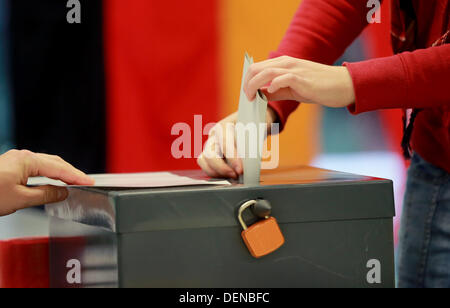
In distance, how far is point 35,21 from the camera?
1964 millimetres

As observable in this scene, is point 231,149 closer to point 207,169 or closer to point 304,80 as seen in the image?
point 207,169

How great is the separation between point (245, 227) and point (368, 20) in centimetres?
53

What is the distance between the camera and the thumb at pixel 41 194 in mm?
708

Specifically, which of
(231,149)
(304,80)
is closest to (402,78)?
(304,80)

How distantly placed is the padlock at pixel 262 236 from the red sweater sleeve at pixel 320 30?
361 mm

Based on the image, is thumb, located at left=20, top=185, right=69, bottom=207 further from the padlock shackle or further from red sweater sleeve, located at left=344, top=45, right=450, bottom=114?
red sweater sleeve, located at left=344, top=45, right=450, bottom=114

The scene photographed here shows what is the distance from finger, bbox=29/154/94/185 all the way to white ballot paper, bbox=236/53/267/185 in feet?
0.63

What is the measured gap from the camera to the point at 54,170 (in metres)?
0.73

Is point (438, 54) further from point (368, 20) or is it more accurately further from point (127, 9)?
point (127, 9)

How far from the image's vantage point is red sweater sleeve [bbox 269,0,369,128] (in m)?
1.01

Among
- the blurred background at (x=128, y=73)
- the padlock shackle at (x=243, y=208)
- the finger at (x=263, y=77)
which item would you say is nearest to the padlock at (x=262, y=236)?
the padlock shackle at (x=243, y=208)

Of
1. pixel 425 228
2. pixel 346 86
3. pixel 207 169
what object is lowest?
pixel 425 228

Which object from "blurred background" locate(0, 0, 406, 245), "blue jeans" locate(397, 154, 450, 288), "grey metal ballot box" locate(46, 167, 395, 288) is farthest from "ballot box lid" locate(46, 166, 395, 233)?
"blurred background" locate(0, 0, 406, 245)

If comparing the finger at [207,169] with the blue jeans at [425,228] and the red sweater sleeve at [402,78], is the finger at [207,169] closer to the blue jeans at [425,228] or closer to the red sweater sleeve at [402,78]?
the red sweater sleeve at [402,78]
